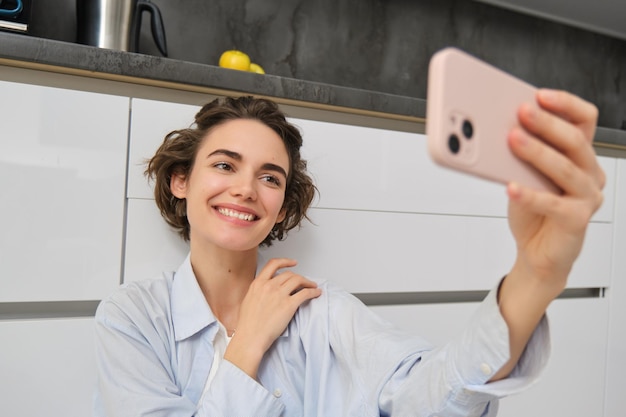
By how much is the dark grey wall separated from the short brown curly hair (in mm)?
677

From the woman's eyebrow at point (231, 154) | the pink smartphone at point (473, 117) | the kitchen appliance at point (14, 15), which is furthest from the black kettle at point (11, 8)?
the pink smartphone at point (473, 117)

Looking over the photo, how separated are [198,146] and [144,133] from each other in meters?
0.11

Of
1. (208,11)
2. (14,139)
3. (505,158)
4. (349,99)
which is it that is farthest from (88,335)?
(208,11)

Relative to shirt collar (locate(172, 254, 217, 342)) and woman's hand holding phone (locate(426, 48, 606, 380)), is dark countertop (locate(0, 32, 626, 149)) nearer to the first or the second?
shirt collar (locate(172, 254, 217, 342))

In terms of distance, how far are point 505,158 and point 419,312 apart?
0.93 meters

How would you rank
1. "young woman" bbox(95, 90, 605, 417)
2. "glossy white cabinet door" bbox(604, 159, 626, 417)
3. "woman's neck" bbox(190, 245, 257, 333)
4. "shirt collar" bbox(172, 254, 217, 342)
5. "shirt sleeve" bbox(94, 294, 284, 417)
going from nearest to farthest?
"young woman" bbox(95, 90, 605, 417) < "shirt sleeve" bbox(94, 294, 284, 417) < "shirt collar" bbox(172, 254, 217, 342) < "woman's neck" bbox(190, 245, 257, 333) < "glossy white cabinet door" bbox(604, 159, 626, 417)

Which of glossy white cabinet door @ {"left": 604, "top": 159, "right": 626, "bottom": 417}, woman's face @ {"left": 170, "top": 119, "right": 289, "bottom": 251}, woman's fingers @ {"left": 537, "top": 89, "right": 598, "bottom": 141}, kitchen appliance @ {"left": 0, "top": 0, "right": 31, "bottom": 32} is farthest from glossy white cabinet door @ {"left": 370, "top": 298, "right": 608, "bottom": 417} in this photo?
kitchen appliance @ {"left": 0, "top": 0, "right": 31, "bottom": 32}

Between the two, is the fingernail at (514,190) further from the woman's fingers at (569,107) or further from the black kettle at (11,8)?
the black kettle at (11,8)

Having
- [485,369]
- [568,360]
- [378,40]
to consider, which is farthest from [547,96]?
[378,40]

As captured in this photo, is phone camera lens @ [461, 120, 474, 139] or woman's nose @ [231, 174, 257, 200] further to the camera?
woman's nose @ [231, 174, 257, 200]

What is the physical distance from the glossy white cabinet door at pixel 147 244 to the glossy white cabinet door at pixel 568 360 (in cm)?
64

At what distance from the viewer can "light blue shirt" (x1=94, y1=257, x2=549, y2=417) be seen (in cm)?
54

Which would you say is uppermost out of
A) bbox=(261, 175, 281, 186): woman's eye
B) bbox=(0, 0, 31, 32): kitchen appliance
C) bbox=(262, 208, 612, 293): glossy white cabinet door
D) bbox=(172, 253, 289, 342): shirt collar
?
bbox=(0, 0, 31, 32): kitchen appliance

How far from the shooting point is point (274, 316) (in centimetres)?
84
